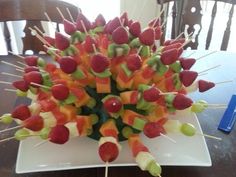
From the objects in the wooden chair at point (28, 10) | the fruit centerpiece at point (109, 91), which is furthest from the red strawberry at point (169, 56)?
the wooden chair at point (28, 10)

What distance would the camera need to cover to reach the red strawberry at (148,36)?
0.59 m

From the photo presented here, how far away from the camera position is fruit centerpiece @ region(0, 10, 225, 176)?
1.82 feet

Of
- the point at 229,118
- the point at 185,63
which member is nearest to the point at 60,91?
the point at 185,63

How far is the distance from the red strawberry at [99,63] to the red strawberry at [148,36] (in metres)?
0.10

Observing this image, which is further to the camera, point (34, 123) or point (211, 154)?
point (211, 154)

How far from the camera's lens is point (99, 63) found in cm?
52

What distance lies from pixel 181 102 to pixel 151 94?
7cm

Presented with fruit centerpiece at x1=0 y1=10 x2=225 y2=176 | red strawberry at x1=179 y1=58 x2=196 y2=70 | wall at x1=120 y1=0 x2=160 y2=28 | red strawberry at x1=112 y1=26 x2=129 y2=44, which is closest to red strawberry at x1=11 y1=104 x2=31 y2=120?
fruit centerpiece at x1=0 y1=10 x2=225 y2=176

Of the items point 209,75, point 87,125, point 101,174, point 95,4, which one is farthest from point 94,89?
point 95,4

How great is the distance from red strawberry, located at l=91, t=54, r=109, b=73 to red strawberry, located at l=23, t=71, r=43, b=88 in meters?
0.14

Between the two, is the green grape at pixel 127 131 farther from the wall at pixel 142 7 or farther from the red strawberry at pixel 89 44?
the wall at pixel 142 7

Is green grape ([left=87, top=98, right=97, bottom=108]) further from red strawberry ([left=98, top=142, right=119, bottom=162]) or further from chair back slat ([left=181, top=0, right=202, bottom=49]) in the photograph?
chair back slat ([left=181, top=0, right=202, bottom=49])

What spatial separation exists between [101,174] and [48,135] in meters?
0.14

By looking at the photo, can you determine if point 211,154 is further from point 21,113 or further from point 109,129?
point 21,113
